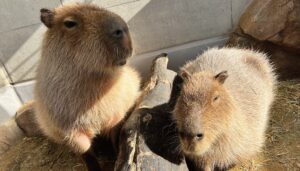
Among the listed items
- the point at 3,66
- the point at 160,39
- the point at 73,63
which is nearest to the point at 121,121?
the point at 73,63

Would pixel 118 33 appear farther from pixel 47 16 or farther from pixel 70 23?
pixel 47 16

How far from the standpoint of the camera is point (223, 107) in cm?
198

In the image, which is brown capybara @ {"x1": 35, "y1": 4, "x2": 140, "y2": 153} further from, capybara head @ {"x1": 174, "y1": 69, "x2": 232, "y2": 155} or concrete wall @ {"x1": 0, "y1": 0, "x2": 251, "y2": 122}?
concrete wall @ {"x1": 0, "y1": 0, "x2": 251, "y2": 122}

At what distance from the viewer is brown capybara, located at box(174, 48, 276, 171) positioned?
1.88 meters

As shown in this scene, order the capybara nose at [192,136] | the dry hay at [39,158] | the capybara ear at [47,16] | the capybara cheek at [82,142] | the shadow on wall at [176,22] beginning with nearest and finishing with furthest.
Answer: the capybara nose at [192,136] < the capybara ear at [47,16] < the capybara cheek at [82,142] < the dry hay at [39,158] < the shadow on wall at [176,22]

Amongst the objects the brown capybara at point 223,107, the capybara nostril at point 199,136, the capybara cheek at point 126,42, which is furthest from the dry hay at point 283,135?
the capybara cheek at point 126,42

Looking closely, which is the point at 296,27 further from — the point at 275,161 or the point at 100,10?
the point at 100,10

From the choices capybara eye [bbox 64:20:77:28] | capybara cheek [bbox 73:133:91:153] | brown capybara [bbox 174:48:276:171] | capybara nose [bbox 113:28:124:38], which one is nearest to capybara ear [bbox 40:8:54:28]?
capybara eye [bbox 64:20:77:28]

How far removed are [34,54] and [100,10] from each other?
1.44 metres

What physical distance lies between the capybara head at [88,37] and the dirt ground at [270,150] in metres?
1.21

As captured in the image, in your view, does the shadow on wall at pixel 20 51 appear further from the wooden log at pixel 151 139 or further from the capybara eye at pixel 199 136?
the capybara eye at pixel 199 136

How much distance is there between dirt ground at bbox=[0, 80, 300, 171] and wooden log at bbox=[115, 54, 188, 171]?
69cm

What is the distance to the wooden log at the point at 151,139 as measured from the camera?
209cm

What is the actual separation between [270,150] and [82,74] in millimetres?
1639
